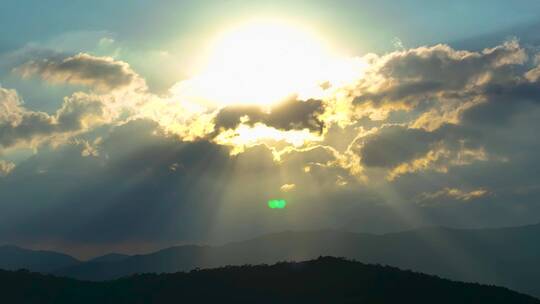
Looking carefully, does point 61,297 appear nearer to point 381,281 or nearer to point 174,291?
point 174,291

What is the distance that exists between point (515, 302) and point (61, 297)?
99.8 meters

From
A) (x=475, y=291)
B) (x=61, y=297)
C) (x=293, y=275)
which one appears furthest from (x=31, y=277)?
(x=475, y=291)

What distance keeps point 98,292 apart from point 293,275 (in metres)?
46.2

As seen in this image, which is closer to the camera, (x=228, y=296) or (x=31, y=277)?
(x=228, y=296)

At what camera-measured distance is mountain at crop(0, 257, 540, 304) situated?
416ft

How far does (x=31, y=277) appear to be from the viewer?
5984 inches

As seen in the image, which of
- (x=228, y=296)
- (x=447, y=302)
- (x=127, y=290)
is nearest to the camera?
(x=447, y=302)

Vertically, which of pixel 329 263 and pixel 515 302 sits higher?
pixel 329 263

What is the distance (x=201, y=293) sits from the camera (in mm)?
134875

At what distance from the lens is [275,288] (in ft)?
435

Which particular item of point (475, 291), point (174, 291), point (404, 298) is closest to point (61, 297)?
point (174, 291)

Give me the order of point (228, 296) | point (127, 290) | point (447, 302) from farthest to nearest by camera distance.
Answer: point (127, 290) → point (228, 296) → point (447, 302)

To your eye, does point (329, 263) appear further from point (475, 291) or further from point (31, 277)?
point (31, 277)

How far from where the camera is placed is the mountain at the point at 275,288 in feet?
416
